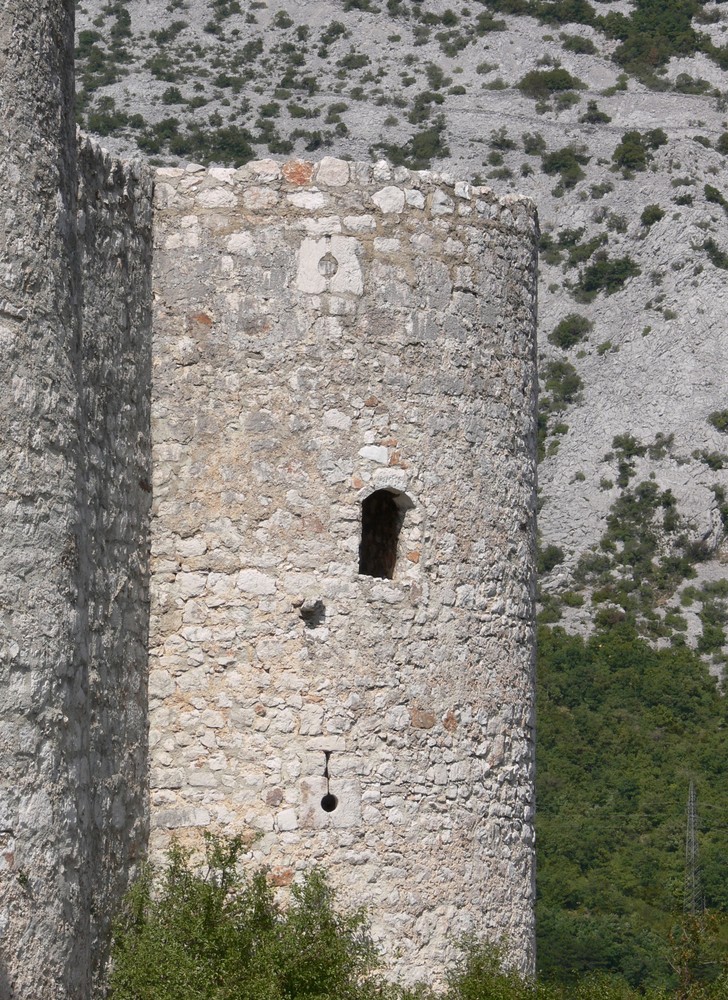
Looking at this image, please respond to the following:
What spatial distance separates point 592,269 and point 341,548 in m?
31.3

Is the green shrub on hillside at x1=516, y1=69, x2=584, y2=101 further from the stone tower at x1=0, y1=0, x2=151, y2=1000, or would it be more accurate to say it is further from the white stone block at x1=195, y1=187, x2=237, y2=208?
the stone tower at x1=0, y1=0, x2=151, y2=1000

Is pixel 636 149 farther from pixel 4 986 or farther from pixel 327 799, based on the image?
pixel 4 986

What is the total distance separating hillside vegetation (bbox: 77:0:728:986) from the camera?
2791 centimetres

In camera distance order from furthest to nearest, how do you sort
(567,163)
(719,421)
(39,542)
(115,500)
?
(567,163)
(719,421)
(115,500)
(39,542)

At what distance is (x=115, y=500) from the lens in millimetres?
8883

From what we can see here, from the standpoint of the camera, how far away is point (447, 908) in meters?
9.37

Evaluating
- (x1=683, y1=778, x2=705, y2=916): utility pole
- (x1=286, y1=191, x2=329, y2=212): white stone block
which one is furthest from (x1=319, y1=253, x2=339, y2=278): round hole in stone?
(x1=683, y1=778, x2=705, y2=916): utility pole

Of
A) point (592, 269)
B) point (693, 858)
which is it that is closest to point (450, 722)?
point (693, 858)

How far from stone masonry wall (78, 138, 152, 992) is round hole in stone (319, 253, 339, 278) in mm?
930

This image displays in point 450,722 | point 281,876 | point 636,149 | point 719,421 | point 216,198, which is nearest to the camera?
point 281,876

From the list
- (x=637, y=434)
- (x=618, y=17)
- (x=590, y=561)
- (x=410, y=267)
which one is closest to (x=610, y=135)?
(x=618, y=17)

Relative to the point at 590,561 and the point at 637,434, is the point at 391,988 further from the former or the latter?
the point at 637,434

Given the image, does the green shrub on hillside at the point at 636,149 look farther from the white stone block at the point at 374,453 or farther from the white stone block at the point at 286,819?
the white stone block at the point at 286,819

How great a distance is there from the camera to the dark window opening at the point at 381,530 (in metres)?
9.63
